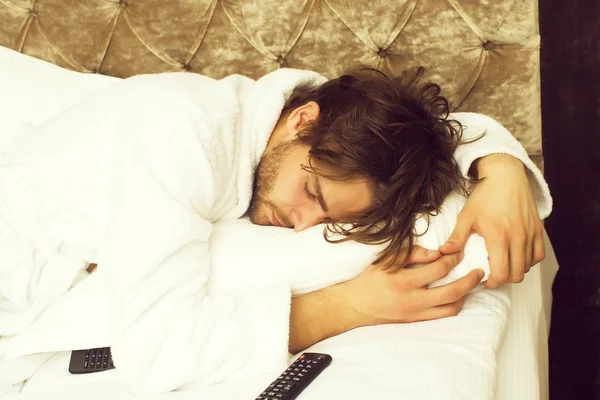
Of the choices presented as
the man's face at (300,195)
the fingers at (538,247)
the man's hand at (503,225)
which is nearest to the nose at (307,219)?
the man's face at (300,195)

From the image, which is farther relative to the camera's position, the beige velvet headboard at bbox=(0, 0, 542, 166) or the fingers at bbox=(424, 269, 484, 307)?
the beige velvet headboard at bbox=(0, 0, 542, 166)

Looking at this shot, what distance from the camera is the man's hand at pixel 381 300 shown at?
1.01 meters

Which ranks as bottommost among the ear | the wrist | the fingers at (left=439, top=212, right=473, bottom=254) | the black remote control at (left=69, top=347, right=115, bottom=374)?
the black remote control at (left=69, top=347, right=115, bottom=374)

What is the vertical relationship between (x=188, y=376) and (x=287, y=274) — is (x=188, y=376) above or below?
below

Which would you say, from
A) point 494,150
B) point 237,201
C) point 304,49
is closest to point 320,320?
point 237,201

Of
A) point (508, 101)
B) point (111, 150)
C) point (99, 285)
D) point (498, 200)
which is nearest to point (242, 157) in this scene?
point (111, 150)

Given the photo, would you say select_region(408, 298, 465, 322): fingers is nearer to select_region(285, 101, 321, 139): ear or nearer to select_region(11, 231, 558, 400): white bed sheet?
select_region(11, 231, 558, 400): white bed sheet

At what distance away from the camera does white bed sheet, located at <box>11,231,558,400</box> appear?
86cm

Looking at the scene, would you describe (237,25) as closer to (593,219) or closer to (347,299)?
(347,299)

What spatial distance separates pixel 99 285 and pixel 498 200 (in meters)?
0.67

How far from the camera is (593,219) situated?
57.1 inches

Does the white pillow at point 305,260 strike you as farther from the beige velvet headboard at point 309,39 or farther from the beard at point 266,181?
the beige velvet headboard at point 309,39

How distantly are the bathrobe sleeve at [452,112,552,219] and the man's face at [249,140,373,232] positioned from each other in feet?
0.64

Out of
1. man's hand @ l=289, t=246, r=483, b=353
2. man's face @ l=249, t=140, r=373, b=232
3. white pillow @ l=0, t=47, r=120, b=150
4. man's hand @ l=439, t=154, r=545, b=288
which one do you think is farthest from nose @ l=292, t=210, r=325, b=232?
white pillow @ l=0, t=47, r=120, b=150
